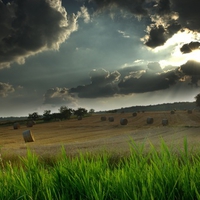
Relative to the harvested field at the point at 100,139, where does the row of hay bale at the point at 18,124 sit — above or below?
above

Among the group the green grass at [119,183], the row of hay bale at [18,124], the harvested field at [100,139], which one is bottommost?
the harvested field at [100,139]

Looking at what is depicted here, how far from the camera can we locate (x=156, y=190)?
10.9 ft

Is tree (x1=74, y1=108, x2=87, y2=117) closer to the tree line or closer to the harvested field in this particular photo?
the tree line

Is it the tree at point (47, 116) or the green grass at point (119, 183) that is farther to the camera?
the tree at point (47, 116)

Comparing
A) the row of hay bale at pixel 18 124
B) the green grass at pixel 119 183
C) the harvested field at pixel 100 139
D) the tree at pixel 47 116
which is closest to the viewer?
the green grass at pixel 119 183

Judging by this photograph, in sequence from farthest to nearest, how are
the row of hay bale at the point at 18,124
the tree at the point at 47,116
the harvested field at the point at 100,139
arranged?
the tree at the point at 47,116
the row of hay bale at the point at 18,124
the harvested field at the point at 100,139

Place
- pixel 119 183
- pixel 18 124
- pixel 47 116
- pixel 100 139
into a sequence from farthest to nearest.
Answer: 1. pixel 47 116
2. pixel 18 124
3. pixel 100 139
4. pixel 119 183

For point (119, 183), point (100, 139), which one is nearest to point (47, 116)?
point (100, 139)

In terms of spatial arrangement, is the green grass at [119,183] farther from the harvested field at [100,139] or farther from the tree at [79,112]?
the tree at [79,112]

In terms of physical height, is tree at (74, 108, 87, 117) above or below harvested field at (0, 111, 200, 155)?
above

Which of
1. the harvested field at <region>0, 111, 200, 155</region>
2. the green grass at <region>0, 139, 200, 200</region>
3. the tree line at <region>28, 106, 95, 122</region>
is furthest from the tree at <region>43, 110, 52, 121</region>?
the green grass at <region>0, 139, 200, 200</region>

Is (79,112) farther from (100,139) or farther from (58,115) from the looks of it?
(100,139)

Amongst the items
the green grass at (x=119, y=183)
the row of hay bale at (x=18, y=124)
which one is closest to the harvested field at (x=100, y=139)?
the green grass at (x=119, y=183)

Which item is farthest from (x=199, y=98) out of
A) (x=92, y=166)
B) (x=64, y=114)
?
(x=92, y=166)
